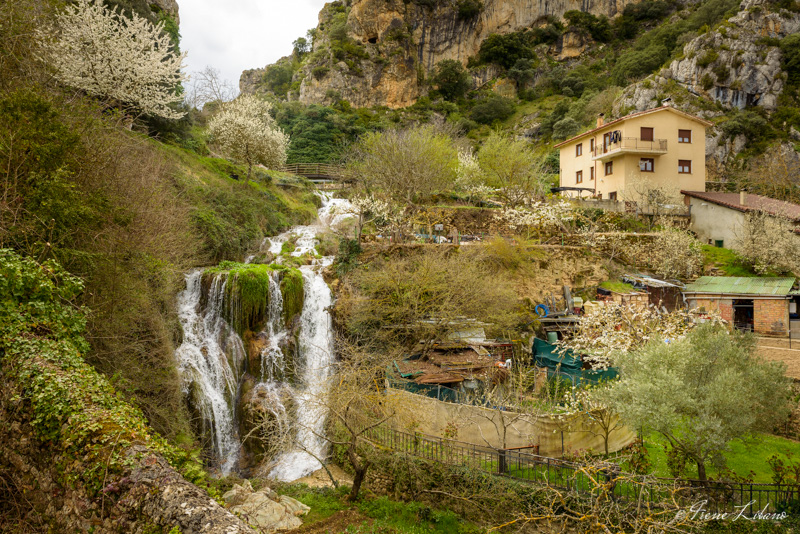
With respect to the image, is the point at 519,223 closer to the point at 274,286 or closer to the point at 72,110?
the point at 274,286

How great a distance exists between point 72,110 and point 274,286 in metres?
8.65

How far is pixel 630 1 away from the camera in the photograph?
2574 inches

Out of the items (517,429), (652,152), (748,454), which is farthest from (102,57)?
(652,152)

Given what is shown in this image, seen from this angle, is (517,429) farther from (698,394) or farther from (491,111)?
(491,111)

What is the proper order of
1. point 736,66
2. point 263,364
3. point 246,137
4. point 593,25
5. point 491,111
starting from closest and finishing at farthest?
point 263,364
point 246,137
point 736,66
point 491,111
point 593,25

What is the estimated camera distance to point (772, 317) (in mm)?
18062

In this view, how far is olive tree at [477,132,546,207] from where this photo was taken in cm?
2891

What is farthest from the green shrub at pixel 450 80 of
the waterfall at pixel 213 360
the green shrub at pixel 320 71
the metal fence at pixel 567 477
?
the metal fence at pixel 567 477

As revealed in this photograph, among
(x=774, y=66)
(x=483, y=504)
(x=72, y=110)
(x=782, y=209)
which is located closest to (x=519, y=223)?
(x=782, y=209)

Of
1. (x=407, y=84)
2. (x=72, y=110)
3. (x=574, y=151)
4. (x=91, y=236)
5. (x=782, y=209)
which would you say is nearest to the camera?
(x=91, y=236)

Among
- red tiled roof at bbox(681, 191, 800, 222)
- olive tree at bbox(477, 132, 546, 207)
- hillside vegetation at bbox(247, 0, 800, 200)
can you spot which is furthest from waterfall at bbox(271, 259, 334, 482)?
hillside vegetation at bbox(247, 0, 800, 200)

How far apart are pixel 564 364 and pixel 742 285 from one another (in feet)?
34.8

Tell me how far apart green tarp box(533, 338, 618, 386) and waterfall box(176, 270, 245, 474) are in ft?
37.1

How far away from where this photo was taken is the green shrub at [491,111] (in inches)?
2235
